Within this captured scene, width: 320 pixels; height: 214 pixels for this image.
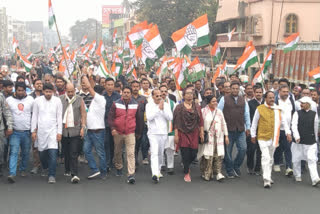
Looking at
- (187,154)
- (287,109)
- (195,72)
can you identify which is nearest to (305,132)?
(287,109)

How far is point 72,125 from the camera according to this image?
7.66 metres

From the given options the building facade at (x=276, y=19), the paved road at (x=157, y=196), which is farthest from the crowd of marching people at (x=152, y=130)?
the building facade at (x=276, y=19)

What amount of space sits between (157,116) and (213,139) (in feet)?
3.36

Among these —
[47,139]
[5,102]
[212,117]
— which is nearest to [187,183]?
[212,117]

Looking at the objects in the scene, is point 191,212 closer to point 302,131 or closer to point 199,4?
point 302,131

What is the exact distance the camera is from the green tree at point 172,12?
41844 millimetres

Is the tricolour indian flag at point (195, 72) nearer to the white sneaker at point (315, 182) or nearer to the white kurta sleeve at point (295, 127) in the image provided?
the white kurta sleeve at point (295, 127)

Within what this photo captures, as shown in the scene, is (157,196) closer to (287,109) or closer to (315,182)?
(315,182)

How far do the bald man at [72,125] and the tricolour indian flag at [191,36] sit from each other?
392cm

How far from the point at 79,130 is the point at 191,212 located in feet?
8.31

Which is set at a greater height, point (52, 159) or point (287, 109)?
point (287, 109)

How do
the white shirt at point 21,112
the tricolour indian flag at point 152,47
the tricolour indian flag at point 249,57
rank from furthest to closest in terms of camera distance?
the tricolour indian flag at point 249,57
the tricolour indian flag at point 152,47
the white shirt at point 21,112

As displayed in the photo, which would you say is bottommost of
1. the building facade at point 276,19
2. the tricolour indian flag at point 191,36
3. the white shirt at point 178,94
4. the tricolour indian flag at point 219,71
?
the white shirt at point 178,94

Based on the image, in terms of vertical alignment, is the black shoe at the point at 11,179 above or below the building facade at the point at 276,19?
below
